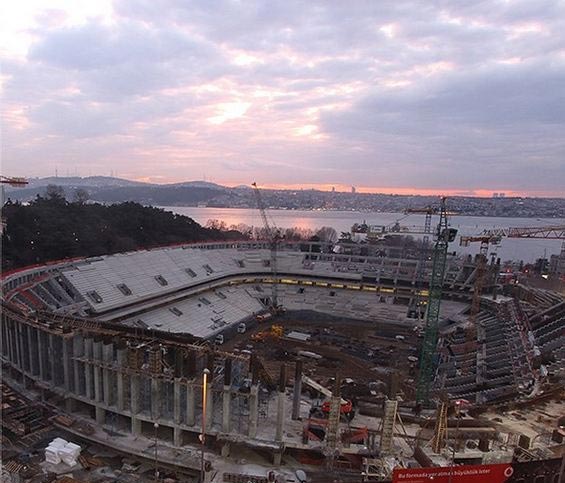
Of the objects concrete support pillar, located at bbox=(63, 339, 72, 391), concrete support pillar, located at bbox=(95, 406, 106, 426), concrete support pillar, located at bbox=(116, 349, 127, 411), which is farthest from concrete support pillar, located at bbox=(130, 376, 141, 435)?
concrete support pillar, located at bbox=(63, 339, 72, 391)

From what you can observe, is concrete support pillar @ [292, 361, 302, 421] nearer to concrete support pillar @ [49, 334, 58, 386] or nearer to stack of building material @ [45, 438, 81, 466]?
stack of building material @ [45, 438, 81, 466]

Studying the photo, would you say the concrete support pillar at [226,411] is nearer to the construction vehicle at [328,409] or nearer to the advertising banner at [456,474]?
the construction vehicle at [328,409]

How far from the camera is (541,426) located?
22641mm

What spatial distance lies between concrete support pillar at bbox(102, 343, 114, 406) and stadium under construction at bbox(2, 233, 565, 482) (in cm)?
8

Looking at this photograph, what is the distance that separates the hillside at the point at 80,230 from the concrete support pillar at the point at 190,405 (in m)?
36.1

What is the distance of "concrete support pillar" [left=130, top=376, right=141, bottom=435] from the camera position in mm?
22938

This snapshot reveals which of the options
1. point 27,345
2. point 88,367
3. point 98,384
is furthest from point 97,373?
point 27,345

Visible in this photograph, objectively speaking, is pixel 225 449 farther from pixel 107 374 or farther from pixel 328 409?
pixel 107 374

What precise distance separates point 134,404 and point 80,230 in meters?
46.6

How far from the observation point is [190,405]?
21.7 m

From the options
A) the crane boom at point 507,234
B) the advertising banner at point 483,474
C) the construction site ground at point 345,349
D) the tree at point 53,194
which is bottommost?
the construction site ground at point 345,349

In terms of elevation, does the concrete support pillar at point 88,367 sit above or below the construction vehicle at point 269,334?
above

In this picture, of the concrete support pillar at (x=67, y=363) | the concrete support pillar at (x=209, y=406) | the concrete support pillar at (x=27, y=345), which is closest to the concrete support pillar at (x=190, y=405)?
the concrete support pillar at (x=209, y=406)

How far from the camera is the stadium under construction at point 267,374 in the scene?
20.6 meters
